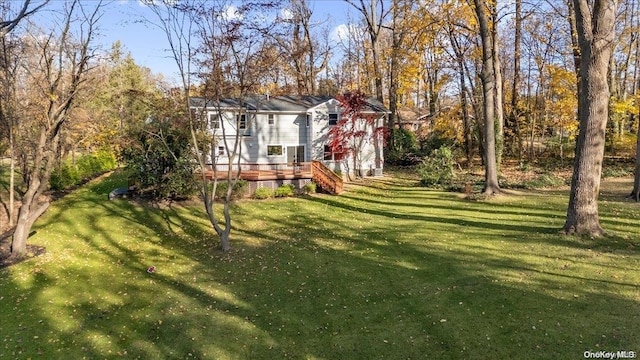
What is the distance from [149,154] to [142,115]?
3215mm

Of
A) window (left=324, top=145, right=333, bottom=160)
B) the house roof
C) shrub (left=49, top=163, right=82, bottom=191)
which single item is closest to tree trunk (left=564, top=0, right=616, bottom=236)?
the house roof

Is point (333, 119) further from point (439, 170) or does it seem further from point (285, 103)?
point (439, 170)

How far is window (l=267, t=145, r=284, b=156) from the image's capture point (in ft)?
82.5

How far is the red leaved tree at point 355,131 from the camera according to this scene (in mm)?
24312

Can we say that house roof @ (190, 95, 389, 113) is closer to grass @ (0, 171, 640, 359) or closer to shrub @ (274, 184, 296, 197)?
shrub @ (274, 184, 296, 197)

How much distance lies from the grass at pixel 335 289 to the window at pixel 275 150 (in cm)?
1050

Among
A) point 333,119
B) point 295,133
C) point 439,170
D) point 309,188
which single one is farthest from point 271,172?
point 439,170

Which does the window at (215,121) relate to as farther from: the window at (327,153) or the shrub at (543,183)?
the shrub at (543,183)

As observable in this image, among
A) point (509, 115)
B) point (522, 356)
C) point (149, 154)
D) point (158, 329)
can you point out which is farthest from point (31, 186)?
point (509, 115)

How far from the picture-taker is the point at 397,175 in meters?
27.1

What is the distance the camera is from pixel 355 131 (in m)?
25.2

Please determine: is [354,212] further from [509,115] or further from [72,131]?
[509,115]

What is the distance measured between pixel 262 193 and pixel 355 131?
8769mm

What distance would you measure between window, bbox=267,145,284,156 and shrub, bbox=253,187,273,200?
597cm
